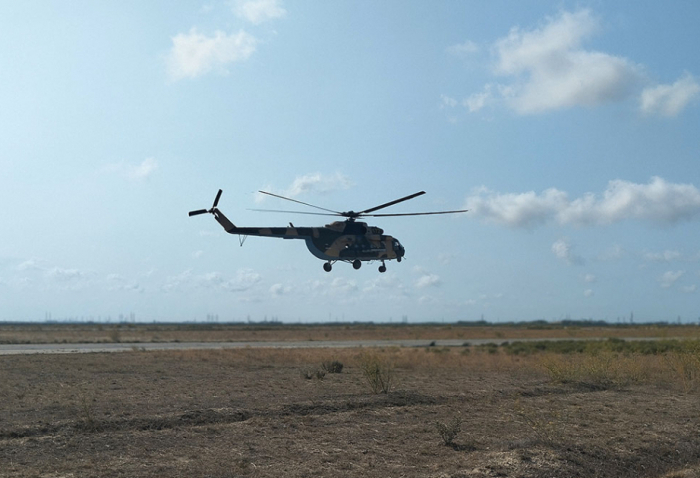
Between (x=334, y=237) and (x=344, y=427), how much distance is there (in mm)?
12764

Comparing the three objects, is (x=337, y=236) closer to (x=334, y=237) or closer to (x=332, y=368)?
(x=334, y=237)

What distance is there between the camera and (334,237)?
91.7ft

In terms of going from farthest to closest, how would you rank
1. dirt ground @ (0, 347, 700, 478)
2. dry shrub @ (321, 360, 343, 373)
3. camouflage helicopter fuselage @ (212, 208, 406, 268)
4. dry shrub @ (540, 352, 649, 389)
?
dry shrub @ (321, 360, 343, 373)
camouflage helicopter fuselage @ (212, 208, 406, 268)
dry shrub @ (540, 352, 649, 389)
dirt ground @ (0, 347, 700, 478)

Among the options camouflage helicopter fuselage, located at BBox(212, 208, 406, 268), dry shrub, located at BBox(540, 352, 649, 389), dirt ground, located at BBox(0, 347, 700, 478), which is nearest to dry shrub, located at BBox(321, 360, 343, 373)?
dirt ground, located at BBox(0, 347, 700, 478)

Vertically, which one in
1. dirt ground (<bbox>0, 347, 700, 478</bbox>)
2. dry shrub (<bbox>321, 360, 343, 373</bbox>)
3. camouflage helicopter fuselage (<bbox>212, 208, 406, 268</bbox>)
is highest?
camouflage helicopter fuselage (<bbox>212, 208, 406, 268</bbox>)


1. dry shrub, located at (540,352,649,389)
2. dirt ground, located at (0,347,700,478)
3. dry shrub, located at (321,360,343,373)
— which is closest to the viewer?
dirt ground, located at (0,347,700,478)

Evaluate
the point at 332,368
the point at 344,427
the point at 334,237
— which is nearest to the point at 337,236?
the point at 334,237

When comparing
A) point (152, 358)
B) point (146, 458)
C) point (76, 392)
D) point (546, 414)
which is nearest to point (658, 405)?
point (546, 414)

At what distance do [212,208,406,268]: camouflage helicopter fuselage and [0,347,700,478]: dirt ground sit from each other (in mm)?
5310

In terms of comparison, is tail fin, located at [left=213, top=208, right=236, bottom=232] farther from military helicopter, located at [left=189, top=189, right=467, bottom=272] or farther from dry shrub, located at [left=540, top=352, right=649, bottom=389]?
dry shrub, located at [left=540, top=352, right=649, bottom=389]

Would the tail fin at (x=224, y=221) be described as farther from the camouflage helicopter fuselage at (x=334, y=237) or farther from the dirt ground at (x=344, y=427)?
the dirt ground at (x=344, y=427)

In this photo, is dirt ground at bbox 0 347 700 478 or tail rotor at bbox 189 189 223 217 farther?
tail rotor at bbox 189 189 223 217

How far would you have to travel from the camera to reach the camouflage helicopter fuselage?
27420 mm

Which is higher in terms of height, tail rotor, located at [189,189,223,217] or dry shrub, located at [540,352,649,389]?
tail rotor, located at [189,189,223,217]
